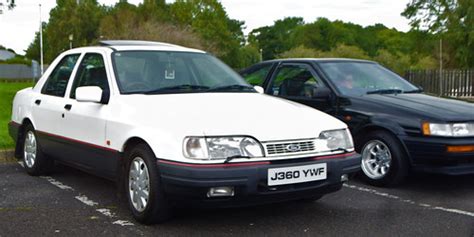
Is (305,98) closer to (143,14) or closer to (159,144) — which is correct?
(159,144)

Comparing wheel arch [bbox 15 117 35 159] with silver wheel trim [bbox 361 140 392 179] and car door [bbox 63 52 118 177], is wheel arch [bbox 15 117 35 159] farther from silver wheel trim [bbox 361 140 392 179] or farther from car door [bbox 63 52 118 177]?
silver wheel trim [bbox 361 140 392 179]

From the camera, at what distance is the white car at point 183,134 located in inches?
162

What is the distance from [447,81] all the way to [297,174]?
20.0 metres

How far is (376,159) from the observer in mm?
6285

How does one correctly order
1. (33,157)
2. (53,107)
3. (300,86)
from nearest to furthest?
(53,107) < (33,157) < (300,86)

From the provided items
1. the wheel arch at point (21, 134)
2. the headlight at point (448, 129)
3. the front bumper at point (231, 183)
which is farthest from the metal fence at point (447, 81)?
the front bumper at point (231, 183)

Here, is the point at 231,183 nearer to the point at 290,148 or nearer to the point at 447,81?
the point at 290,148

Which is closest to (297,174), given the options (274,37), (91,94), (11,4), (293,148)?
(293,148)

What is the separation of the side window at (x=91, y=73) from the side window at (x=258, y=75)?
2697mm

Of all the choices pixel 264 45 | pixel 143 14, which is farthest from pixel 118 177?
pixel 264 45

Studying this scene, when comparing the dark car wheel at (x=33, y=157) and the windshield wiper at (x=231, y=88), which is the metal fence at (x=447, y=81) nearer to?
the windshield wiper at (x=231, y=88)

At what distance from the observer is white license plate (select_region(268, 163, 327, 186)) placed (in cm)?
418

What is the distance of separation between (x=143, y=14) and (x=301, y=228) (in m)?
67.1

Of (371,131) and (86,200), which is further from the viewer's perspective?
(371,131)
